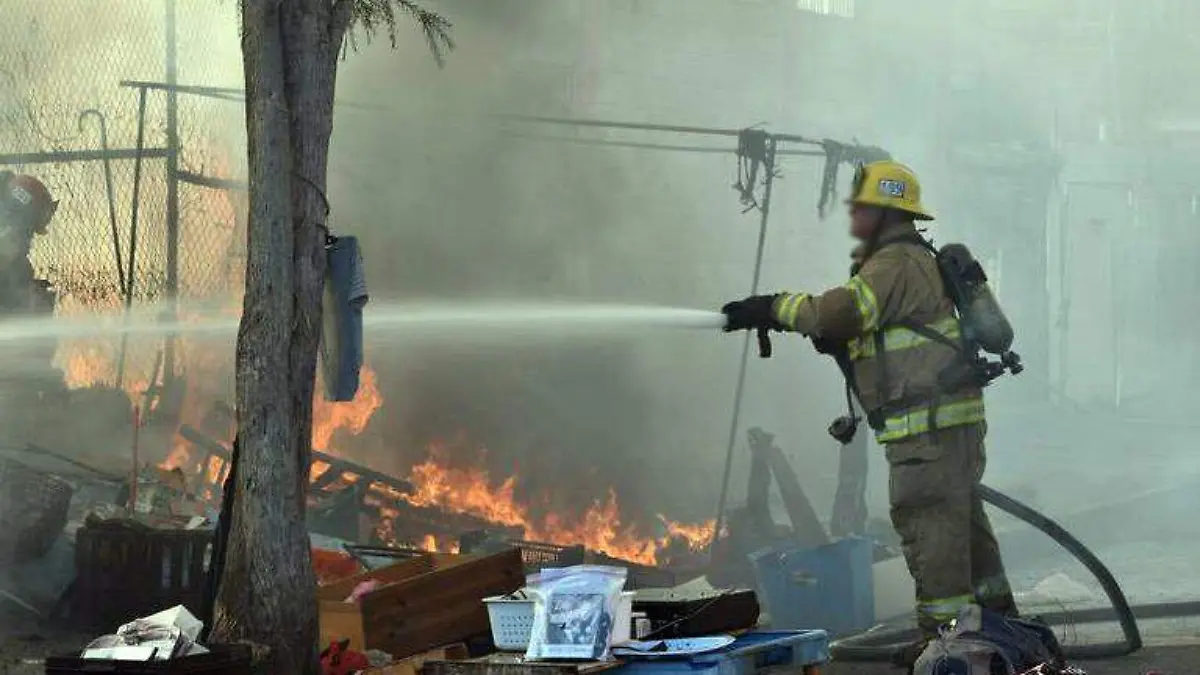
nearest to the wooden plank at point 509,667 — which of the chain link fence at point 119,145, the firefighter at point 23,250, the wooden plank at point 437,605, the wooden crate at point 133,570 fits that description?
the wooden plank at point 437,605

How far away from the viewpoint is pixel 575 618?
16.1ft

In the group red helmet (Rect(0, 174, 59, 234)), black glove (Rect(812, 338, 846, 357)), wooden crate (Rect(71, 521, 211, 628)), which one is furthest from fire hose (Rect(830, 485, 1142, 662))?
red helmet (Rect(0, 174, 59, 234))

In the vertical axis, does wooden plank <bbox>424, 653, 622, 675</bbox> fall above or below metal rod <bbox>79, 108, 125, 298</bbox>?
below

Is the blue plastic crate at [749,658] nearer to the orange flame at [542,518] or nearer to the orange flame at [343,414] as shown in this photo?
the orange flame at [542,518]

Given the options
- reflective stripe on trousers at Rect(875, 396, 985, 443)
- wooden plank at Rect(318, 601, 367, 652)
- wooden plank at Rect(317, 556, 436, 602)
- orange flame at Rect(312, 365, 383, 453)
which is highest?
orange flame at Rect(312, 365, 383, 453)

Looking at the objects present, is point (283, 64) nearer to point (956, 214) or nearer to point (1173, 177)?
point (956, 214)

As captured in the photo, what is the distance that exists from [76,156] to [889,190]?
5.88 meters

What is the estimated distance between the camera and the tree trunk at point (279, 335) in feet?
18.0

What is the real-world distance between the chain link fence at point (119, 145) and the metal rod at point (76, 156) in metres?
0.02

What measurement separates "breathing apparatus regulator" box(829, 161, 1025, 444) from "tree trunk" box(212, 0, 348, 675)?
6.79ft

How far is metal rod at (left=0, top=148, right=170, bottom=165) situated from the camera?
31.4 feet

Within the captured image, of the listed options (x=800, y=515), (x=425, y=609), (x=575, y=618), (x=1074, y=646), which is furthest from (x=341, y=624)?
(x=800, y=515)

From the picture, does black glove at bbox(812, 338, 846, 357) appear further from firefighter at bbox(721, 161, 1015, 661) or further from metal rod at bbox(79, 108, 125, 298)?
metal rod at bbox(79, 108, 125, 298)

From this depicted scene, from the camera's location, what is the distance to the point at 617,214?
15.2 meters
